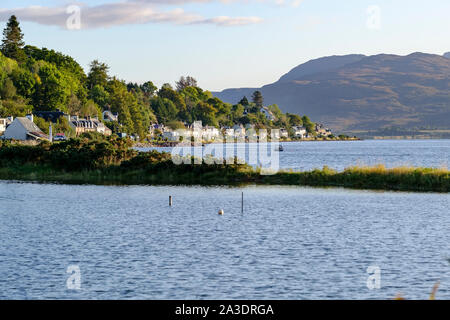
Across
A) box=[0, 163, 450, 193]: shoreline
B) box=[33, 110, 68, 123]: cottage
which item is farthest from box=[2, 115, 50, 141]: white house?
box=[0, 163, 450, 193]: shoreline

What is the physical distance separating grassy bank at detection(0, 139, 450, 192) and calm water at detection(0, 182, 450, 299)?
605 centimetres

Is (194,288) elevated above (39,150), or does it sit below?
below

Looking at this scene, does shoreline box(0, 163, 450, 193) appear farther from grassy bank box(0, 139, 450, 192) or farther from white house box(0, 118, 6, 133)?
white house box(0, 118, 6, 133)

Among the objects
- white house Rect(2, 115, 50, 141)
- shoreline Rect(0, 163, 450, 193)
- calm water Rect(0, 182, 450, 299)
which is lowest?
calm water Rect(0, 182, 450, 299)

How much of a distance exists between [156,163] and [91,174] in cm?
946

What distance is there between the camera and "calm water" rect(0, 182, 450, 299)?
80.8 ft

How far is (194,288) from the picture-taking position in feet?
80.3

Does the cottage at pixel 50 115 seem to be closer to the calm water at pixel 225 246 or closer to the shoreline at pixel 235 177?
the shoreline at pixel 235 177

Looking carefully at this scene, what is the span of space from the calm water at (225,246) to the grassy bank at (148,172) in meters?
6.05

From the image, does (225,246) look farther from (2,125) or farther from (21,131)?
(2,125)

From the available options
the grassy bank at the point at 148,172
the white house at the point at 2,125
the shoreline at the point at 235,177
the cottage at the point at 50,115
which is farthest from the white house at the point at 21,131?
the shoreline at the point at 235,177

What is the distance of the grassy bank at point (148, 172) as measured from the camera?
6600 cm
